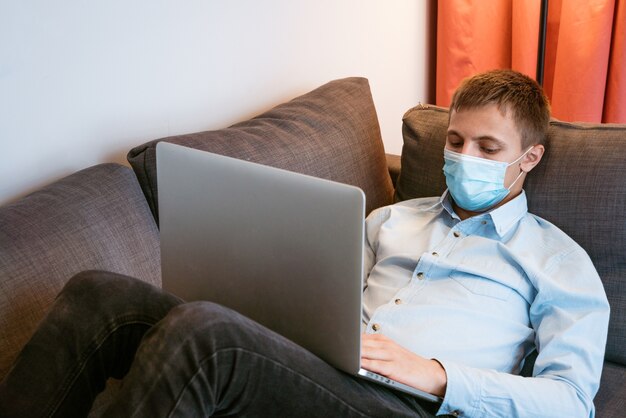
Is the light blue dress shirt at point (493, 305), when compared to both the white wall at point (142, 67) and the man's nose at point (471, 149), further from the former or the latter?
the white wall at point (142, 67)

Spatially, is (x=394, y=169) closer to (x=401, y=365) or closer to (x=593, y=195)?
(x=593, y=195)

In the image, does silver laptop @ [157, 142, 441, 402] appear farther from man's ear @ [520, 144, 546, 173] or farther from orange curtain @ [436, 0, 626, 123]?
orange curtain @ [436, 0, 626, 123]

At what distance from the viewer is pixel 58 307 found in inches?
45.4

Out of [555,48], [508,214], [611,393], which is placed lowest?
[611,393]

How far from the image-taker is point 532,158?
160 centimetres

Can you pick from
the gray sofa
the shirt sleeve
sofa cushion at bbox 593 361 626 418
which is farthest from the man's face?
sofa cushion at bbox 593 361 626 418

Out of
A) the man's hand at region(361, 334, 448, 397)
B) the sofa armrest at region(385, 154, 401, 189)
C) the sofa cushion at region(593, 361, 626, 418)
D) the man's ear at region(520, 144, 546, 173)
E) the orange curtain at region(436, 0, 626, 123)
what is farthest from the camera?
the orange curtain at region(436, 0, 626, 123)

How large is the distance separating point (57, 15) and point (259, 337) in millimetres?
856

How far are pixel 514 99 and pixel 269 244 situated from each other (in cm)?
71

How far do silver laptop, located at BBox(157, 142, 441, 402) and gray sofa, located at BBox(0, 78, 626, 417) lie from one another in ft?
0.70

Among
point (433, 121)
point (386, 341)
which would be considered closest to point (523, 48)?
point (433, 121)

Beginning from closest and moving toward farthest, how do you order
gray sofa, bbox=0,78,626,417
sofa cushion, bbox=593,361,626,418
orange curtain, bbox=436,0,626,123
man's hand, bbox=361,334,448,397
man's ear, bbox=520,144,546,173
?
man's hand, bbox=361,334,448,397
gray sofa, bbox=0,78,626,417
sofa cushion, bbox=593,361,626,418
man's ear, bbox=520,144,546,173
orange curtain, bbox=436,0,626,123

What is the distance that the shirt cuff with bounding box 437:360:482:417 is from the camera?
1.26m

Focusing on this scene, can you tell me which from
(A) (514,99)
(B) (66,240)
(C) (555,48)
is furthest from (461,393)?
(C) (555,48)
